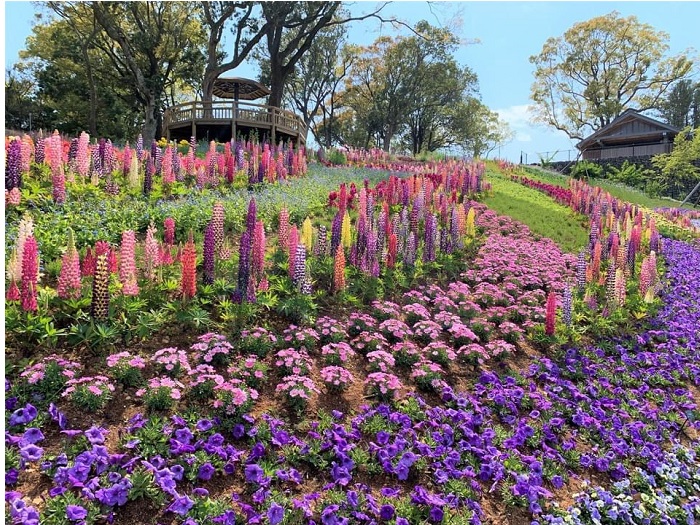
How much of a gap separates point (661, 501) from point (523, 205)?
37.9ft

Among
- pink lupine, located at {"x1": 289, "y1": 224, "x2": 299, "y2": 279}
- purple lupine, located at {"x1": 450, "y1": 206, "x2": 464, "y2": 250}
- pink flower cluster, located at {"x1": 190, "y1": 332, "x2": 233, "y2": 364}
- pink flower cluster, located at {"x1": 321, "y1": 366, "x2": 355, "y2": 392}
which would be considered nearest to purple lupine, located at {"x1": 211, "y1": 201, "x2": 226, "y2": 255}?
pink lupine, located at {"x1": 289, "y1": 224, "x2": 299, "y2": 279}

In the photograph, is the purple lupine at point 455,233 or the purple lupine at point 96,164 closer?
the purple lupine at point 96,164

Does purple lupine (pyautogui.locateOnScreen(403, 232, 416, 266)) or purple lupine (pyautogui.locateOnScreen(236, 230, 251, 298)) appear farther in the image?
purple lupine (pyautogui.locateOnScreen(403, 232, 416, 266))

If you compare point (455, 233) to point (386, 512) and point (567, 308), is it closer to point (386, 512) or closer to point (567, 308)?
point (567, 308)

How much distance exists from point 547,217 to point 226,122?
50.0 feet

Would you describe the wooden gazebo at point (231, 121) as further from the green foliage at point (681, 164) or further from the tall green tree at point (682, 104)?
the tall green tree at point (682, 104)

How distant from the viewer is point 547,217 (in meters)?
13.4

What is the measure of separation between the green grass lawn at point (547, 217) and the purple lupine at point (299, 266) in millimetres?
7303

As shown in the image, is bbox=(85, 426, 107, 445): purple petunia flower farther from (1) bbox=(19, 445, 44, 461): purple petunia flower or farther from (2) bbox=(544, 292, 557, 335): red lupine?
(2) bbox=(544, 292, 557, 335): red lupine

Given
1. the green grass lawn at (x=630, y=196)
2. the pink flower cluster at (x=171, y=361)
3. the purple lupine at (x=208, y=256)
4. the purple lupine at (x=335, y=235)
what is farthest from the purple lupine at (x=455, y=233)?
the green grass lawn at (x=630, y=196)

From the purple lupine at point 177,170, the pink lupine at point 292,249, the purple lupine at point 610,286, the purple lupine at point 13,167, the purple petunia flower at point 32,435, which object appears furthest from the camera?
the purple lupine at point 177,170

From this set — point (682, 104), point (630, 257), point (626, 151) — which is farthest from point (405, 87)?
point (630, 257)

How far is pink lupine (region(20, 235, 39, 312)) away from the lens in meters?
4.24

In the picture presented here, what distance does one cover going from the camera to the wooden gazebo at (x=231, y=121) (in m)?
22.3
